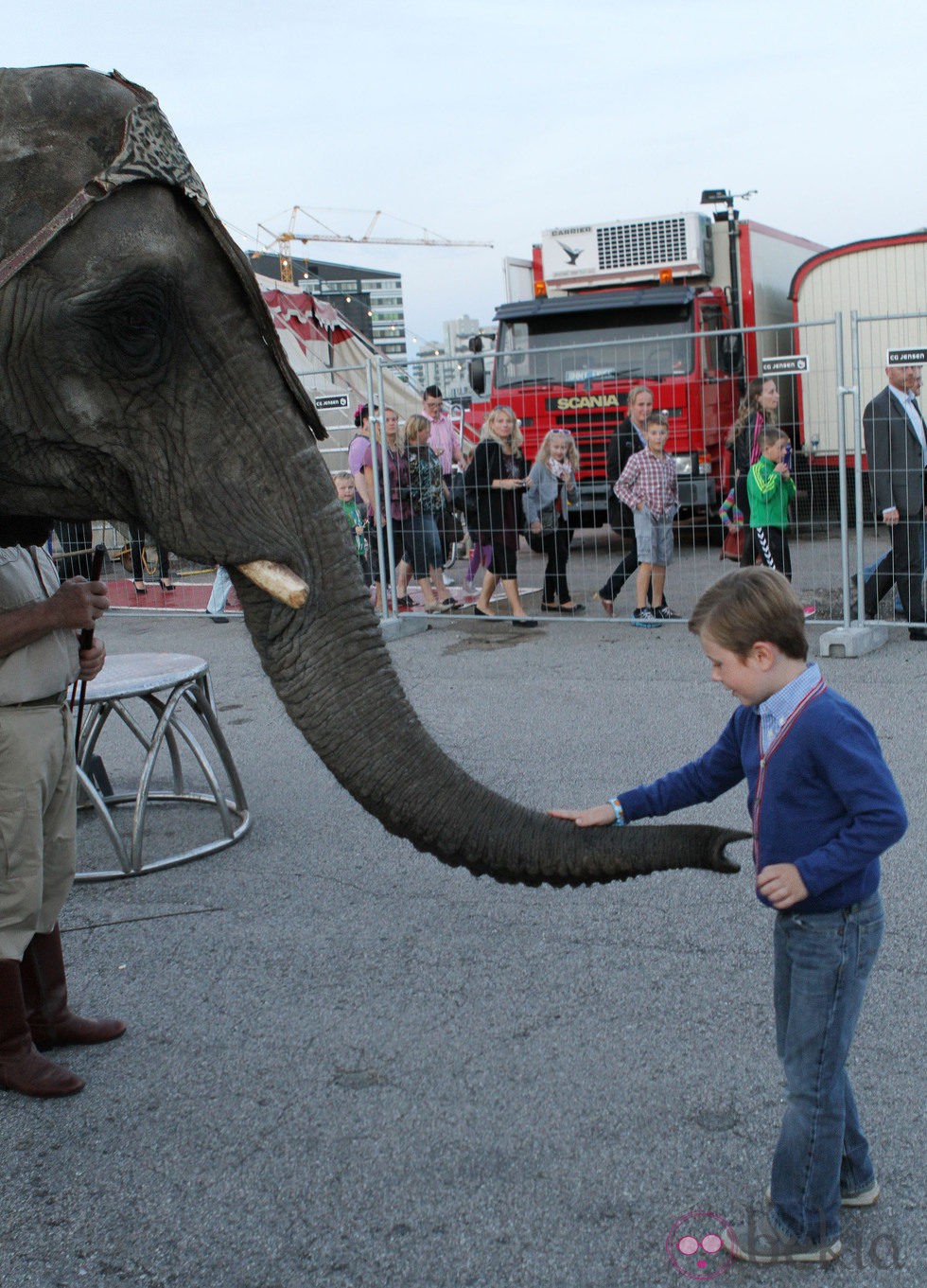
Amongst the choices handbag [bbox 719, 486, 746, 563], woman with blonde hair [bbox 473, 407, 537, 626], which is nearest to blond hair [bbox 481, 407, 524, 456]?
woman with blonde hair [bbox 473, 407, 537, 626]

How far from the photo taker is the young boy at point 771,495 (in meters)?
10.3

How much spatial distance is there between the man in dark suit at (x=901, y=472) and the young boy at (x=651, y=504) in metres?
2.02

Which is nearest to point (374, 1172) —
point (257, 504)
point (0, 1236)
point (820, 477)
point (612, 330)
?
point (0, 1236)

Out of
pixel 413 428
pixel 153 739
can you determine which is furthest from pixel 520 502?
pixel 153 739

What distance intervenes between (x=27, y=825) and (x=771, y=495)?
25.6ft

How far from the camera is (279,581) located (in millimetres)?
2467

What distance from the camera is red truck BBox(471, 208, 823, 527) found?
15359 mm

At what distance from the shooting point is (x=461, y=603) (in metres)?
13.5

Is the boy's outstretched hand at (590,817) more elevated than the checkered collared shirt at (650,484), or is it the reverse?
the checkered collared shirt at (650,484)

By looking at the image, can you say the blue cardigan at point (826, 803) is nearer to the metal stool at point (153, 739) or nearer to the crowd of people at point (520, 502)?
the metal stool at point (153, 739)

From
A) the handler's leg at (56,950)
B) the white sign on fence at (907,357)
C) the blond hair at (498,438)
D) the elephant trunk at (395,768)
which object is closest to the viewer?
the elephant trunk at (395,768)

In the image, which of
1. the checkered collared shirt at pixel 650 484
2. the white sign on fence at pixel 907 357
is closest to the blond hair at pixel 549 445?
the checkered collared shirt at pixel 650 484

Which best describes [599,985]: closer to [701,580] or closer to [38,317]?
[38,317]

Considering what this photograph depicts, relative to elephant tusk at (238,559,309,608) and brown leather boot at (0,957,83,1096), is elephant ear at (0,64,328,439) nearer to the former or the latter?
elephant tusk at (238,559,309,608)
